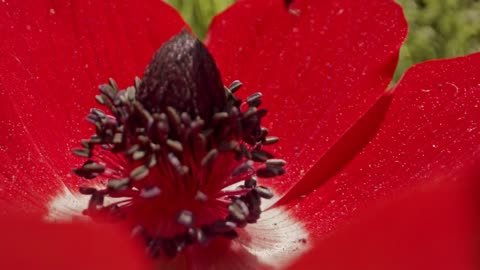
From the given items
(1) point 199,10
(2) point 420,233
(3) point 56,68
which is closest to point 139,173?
(3) point 56,68

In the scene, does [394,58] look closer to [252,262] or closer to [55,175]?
[252,262]

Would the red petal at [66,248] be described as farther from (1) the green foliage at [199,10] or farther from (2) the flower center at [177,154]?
(1) the green foliage at [199,10]

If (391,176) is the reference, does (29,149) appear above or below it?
above

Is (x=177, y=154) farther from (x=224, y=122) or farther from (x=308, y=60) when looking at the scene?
(x=308, y=60)

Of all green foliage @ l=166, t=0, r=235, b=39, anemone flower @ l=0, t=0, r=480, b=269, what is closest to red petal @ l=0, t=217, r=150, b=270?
anemone flower @ l=0, t=0, r=480, b=269

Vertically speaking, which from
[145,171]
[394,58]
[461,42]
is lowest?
[461,42]

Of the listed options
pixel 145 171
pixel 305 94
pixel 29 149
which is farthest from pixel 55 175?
pixel 305 94

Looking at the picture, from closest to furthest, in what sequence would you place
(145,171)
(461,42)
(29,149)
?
(145,171), (29,149), (461,42)
